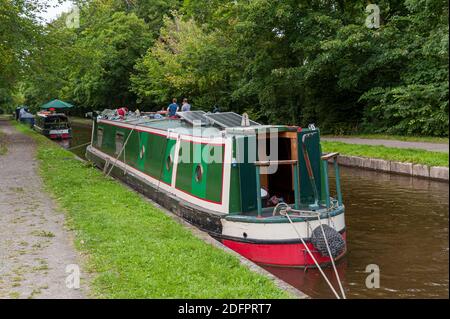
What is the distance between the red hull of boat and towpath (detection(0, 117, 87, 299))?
243 centimetres

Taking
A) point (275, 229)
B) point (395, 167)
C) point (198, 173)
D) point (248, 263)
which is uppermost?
point (198, 173)

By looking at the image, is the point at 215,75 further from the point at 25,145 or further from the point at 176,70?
the point at 25,145

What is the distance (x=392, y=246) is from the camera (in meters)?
8.09

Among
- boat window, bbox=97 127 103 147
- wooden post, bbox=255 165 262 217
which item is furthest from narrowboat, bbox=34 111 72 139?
wooden post, bbox=255 165 262 217

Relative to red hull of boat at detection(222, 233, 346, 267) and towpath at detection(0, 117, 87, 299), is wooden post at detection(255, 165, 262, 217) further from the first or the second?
towpath at detection(0, 117, 87, 299)

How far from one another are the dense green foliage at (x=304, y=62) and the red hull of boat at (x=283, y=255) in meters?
8.20

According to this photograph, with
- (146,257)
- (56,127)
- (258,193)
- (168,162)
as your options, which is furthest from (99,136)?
(56,127)

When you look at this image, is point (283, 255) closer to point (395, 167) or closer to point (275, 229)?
point (275, 229)

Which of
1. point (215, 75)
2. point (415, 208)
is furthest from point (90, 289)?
point (215, 75)

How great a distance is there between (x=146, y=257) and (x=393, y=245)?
12.9 feet

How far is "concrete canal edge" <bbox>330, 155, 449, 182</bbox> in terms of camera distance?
13070 mm

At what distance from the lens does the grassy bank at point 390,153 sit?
13.8 meters

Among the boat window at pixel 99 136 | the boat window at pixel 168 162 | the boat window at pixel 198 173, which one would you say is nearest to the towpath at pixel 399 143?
the boat window at pixel 168 162

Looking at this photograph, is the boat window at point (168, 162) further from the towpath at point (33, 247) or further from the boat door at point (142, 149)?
the towpath at point (33, 247)
